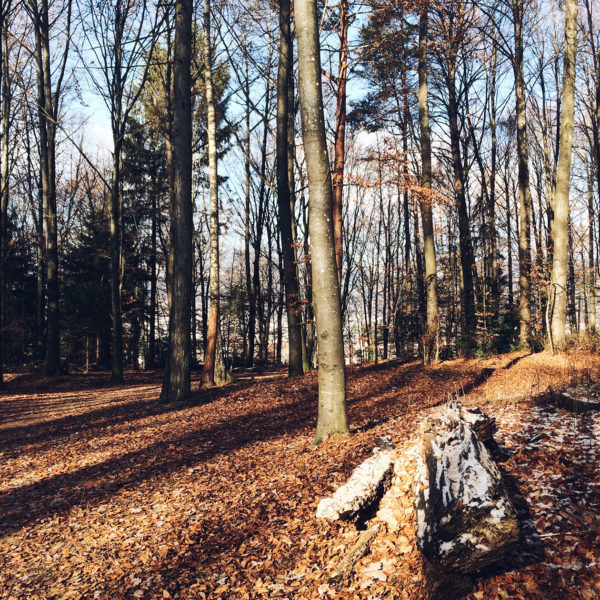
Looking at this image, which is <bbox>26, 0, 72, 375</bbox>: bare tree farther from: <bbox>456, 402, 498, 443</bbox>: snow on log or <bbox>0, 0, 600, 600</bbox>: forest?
<bbox>456, 402, 498, 443</bbox>: snow on log

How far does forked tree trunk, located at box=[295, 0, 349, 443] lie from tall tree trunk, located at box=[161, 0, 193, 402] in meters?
5.34

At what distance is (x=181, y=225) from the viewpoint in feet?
33.6

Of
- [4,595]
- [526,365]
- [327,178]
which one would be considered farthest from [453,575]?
[526,365]

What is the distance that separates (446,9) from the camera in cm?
1223

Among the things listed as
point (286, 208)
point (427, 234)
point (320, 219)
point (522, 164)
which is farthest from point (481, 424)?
point (522, 164)

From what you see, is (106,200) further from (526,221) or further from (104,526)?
(104,526)

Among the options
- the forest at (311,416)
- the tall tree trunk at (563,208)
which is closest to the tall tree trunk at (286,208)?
the forest at (311,416)

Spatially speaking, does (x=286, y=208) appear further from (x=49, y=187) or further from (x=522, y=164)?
(x=49, y=187)

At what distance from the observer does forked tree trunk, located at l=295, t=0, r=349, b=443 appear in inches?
219

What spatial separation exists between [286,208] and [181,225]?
11.1ft

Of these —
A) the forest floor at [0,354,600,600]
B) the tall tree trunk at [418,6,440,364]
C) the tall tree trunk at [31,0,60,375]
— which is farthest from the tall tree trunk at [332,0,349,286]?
the tall tree trunk at [31,0,60,375]

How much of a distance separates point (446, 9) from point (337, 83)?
413cm

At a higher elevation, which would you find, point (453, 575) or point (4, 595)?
point (453, 575)

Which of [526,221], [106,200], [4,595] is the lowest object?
[4,595]
